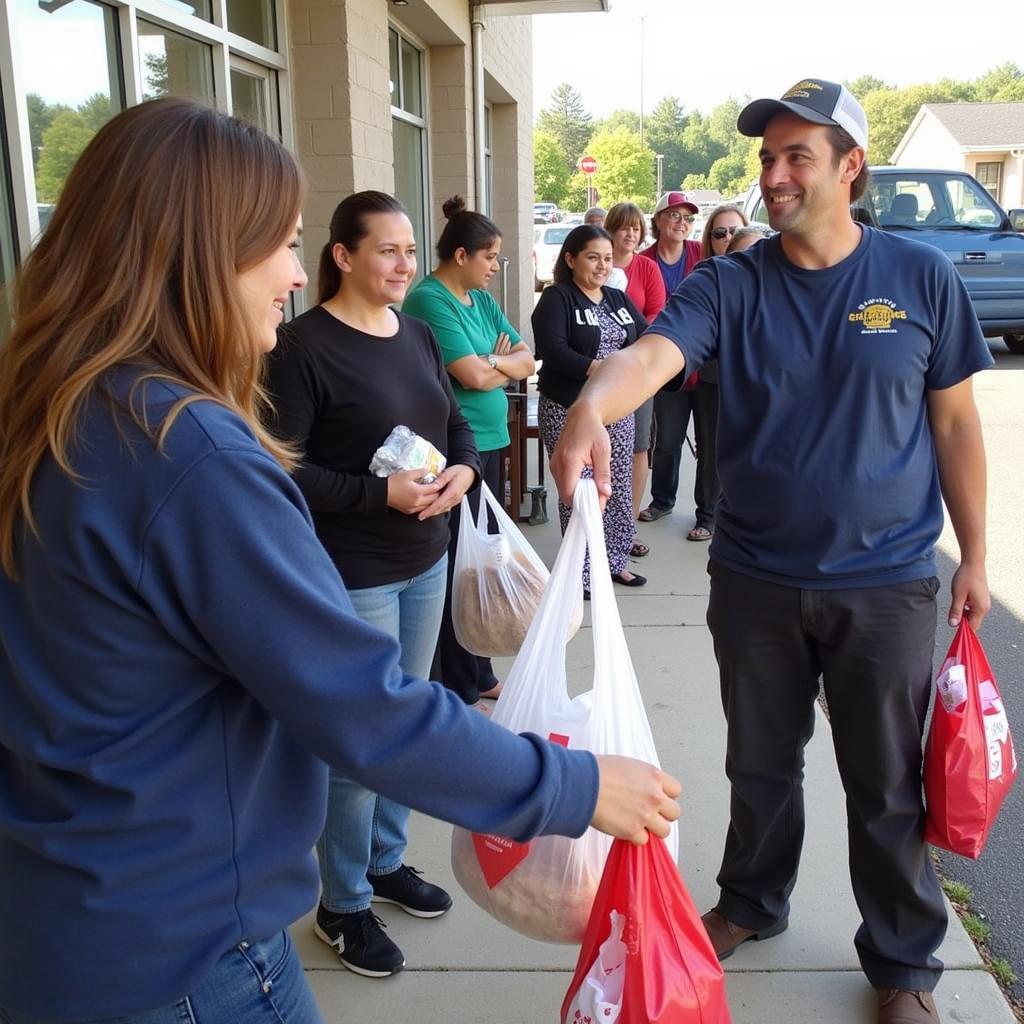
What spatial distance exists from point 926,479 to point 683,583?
3485 millimetres

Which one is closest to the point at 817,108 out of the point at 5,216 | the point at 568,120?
the point at 5,216

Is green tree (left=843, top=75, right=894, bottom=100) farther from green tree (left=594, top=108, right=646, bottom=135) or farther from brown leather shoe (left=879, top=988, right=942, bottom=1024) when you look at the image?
brown leather shoe (left=879, top=988, right=942, bottom=1024)

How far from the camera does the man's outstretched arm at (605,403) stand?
5.98ft

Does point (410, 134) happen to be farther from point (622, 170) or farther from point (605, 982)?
point (622, 170)

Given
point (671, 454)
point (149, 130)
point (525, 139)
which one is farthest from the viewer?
point (525, 139)

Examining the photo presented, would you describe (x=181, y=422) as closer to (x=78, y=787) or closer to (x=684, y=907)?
(x=78, y=787)

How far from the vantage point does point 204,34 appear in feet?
13.8

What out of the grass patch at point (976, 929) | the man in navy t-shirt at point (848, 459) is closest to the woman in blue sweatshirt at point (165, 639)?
the man in navy t-shirt at point (848, 459)

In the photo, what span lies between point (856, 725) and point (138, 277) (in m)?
1.91

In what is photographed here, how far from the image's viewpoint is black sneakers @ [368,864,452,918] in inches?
113

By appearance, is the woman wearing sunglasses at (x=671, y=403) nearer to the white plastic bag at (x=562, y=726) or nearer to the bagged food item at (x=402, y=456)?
the bagged food item at (x=402, y=456)

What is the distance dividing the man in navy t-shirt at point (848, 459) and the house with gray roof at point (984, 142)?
145ft

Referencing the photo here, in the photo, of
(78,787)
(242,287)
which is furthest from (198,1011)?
(242,287)

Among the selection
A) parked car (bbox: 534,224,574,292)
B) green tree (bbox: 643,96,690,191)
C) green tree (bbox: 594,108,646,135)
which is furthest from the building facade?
green tree (bbox: 594,108,646,135)
